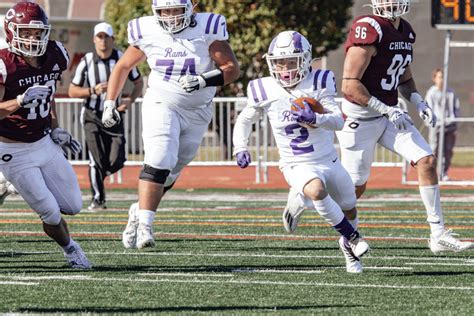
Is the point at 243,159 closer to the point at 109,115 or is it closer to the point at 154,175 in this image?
the point at 154,175

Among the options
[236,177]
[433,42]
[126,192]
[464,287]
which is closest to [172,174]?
[464,287]

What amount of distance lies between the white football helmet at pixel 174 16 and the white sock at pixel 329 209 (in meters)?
1.96

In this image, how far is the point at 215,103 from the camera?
18.9 meters

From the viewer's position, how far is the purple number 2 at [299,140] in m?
7.98

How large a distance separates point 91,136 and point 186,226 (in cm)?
243

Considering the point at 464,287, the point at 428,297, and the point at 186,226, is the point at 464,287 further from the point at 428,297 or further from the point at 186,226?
the point at 186,226

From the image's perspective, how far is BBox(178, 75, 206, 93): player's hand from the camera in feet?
29.2

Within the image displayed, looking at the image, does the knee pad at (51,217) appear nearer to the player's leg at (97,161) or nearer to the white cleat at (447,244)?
the white cleat at (447,244)

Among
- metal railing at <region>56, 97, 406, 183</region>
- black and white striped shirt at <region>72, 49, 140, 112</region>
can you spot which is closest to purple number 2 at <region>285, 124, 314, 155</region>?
black and white striped shirt at <region>72, 49, 140, 112</region>

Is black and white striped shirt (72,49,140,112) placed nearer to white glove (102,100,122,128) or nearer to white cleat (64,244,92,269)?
white glove (102,100,122,128)

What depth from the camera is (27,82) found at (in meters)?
7.82

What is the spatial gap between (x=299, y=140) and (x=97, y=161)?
5538mm

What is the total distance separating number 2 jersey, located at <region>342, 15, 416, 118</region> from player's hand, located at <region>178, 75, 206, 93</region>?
39.6 inches

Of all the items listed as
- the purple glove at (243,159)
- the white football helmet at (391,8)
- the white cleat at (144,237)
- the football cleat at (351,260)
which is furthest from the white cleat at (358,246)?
the white football helmet at (391,8)
